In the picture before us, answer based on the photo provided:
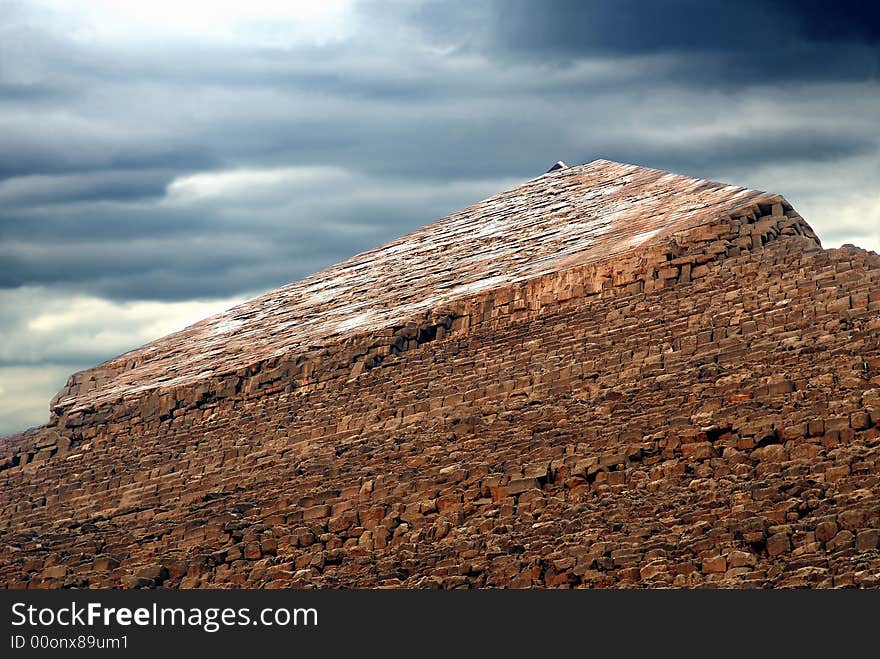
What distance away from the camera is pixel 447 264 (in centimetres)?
4459

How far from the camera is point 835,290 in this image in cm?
3231

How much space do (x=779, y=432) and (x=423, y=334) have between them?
11.9m

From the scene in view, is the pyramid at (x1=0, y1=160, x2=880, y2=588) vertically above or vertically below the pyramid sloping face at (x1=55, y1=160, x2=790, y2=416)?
below

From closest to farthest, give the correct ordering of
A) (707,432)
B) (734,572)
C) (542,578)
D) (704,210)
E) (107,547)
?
(734,572)
(542,578)
(707,432)
(107,547)
(704,210)

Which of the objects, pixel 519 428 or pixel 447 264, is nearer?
pixel 519 428

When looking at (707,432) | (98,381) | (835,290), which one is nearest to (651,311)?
(835,290)

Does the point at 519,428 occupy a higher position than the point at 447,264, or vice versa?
the point at 447,264

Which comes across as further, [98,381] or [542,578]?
[98,381]

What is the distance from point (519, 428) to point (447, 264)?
12.8 m

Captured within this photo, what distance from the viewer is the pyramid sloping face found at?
40.0 meters

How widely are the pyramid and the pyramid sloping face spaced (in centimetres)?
13

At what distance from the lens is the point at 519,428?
32.2 metres

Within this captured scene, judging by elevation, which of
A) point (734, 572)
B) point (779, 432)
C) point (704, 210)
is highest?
point (704, 210)

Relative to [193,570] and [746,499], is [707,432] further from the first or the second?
[193,570]
